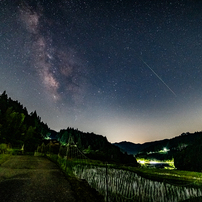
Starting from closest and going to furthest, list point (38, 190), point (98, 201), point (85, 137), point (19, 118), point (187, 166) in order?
point (98, 201) → point (38, 190) → point (19, 118) → point (187, 166) → point (85, 137)

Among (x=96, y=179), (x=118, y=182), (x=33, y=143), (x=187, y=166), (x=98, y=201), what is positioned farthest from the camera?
(x=187, y=166)

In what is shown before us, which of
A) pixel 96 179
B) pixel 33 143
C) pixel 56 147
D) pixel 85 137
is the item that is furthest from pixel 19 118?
pixel 85 137

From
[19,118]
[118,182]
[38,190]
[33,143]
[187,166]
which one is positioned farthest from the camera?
[187,166]

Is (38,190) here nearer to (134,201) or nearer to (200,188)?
(134,201)

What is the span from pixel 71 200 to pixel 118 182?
9.67 feet

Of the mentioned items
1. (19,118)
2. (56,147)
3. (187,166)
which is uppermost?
(19,118)

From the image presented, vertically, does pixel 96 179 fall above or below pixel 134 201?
above

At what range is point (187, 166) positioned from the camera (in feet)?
199

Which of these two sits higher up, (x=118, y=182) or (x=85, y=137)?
(x=85, y=137)

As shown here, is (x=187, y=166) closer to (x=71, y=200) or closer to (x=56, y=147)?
(x=56, y=147)

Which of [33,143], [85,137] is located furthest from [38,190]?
[85,137]

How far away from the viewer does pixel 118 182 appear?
7.74 metres

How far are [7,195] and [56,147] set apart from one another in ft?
153

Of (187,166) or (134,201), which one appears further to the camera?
(187,166)
